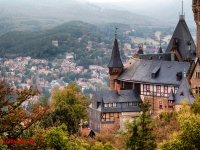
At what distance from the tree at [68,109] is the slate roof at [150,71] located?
606 cm

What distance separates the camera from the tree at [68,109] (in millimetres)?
50138

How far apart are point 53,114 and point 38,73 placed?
5645 inches

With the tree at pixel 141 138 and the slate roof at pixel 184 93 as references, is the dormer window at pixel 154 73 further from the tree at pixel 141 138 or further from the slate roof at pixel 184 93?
the tree at pixel 141 138

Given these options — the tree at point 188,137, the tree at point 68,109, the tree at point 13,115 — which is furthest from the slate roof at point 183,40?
the tree at point 188,137

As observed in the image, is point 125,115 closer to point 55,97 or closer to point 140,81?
point 140,81

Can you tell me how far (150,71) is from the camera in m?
64.2

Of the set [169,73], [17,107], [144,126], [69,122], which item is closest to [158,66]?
[169,73]

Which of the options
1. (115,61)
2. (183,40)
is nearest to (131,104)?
(115,61)

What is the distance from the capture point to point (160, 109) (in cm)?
6162

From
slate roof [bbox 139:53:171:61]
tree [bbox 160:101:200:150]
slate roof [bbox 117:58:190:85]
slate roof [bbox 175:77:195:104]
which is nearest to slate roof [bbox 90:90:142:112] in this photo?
slate roof [bbox 117:58:190:85]

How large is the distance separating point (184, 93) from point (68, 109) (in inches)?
510

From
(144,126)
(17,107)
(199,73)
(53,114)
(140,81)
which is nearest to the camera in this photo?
(17,107)

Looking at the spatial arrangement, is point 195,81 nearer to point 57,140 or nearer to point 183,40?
point 183,40

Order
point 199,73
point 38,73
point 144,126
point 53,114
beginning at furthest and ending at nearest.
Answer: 1. point 38,73
2. point 199,73
3. point 53,114
4. point 144,126
